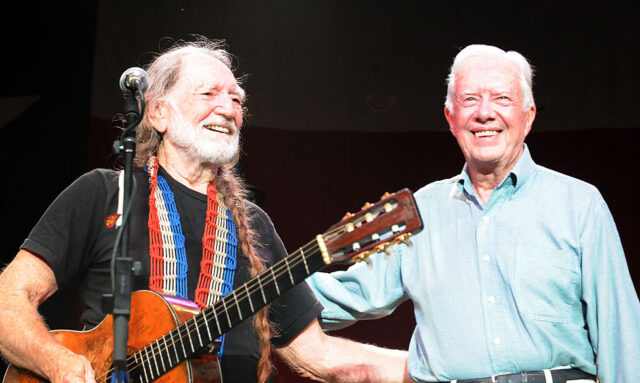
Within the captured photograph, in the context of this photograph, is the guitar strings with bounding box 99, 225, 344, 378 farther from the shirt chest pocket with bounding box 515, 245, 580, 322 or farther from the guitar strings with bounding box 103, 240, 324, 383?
the shirt chest pocket with bounding box 515, 245, 580, 322

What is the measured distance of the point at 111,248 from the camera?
263 centimetres

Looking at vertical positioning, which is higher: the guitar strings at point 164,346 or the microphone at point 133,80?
the microphone at point 133,80

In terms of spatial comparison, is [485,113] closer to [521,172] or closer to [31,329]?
[521,172]

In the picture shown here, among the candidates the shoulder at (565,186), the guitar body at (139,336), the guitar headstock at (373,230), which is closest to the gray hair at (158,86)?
the guitar body at (139,336)

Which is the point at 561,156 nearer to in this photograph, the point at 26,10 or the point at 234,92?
the point at 234,92

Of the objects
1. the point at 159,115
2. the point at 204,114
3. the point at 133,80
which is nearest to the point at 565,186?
the point at 204,114

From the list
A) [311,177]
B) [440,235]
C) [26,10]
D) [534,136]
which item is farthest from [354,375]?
[26,10]

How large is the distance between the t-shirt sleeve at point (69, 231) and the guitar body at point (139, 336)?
0.24m

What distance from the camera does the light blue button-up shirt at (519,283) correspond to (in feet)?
7.63

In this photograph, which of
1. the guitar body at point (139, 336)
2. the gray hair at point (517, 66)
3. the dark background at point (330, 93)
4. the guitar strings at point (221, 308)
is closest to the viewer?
the guitar strings at point (221, 308)

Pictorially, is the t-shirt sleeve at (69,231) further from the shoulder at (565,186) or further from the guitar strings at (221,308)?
the shoulder at (565,186)

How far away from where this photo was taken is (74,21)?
4.72 m

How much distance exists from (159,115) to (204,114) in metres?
0.24

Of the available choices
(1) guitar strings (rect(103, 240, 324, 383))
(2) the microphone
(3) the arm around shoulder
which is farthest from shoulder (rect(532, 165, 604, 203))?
(2) the microphone
